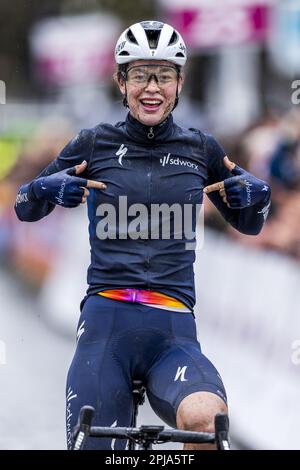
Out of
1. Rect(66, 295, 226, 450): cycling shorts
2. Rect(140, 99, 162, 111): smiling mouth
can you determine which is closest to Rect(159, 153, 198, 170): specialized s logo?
Rect(140, 99, 162, 111): smiling mouth

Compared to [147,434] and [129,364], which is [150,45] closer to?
[129,364]

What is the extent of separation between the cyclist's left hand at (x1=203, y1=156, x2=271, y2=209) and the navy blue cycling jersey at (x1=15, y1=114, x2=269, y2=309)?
0.14m

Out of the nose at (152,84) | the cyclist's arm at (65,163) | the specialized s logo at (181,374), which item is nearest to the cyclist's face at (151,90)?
the nose at (152,84)

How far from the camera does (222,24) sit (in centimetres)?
1731

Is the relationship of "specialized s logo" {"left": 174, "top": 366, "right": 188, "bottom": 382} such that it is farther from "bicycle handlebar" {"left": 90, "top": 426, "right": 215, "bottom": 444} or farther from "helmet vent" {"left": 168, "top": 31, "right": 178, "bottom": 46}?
"helmet vent" {"left": 168, "top": 31, "right": 178, "bottom": 46}

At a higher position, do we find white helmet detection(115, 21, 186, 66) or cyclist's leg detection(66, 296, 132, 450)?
white helmet detection(115, 21, 186, 66)

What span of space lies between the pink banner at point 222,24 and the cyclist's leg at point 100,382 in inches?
435

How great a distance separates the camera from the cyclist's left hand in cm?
622

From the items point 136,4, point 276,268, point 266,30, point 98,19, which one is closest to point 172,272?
point 276,268

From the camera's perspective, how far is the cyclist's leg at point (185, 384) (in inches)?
227

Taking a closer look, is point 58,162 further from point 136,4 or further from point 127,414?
point 136,4

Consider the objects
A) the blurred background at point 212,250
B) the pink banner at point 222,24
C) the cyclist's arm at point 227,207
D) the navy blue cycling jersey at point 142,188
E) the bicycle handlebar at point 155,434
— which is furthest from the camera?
the pink banner at point 222,24

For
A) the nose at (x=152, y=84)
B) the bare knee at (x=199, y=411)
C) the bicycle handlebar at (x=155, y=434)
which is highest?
the nose at (x=152, y=84)

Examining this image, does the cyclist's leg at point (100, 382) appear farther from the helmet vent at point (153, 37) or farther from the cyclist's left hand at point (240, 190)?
the helmet vent at point (153, 37)
